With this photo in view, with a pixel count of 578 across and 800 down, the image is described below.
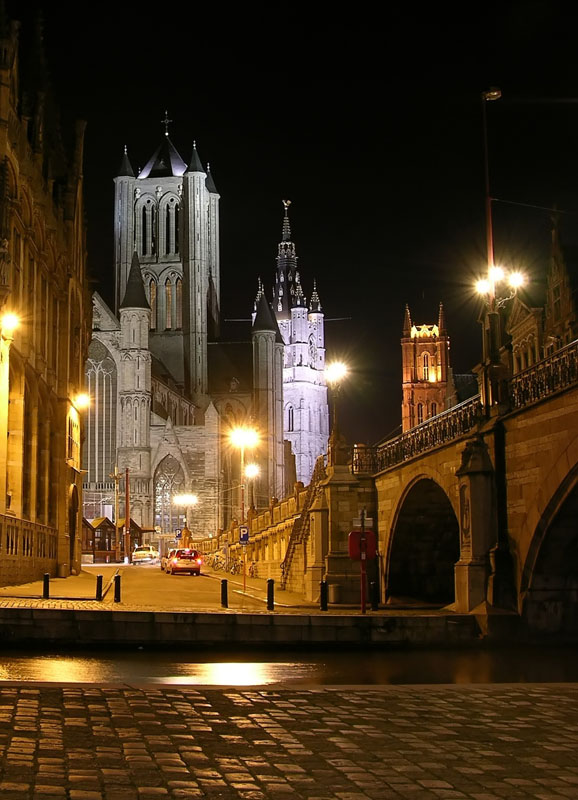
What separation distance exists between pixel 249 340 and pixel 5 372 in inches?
3978

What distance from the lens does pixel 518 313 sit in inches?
1811

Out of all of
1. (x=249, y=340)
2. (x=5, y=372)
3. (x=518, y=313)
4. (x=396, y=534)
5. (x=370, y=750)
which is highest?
(x=249, y=340)

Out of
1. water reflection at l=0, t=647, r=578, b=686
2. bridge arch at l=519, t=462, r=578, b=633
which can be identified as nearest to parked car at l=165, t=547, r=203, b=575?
bridge arch at l=519, t=462, r=578, b=633

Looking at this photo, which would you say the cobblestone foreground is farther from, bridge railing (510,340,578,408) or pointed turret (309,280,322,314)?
pointed turret (309,280,322,314)

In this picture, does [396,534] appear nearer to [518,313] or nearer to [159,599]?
[159,599]

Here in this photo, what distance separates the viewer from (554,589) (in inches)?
896

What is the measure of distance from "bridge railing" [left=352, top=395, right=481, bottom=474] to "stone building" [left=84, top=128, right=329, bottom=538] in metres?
56.8

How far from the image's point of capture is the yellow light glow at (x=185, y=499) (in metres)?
94.4

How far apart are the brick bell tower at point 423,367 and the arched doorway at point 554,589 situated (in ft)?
251

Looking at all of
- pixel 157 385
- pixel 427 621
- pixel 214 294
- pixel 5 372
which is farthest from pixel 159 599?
pixel 214 294

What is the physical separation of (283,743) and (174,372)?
4192 inches

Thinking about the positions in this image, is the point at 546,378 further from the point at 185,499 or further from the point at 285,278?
the point at 285,278

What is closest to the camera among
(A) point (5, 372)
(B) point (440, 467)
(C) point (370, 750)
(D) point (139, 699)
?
(C) point (370, 750)

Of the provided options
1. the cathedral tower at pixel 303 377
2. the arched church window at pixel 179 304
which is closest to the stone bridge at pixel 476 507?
the arched church window at pixel 179 304
